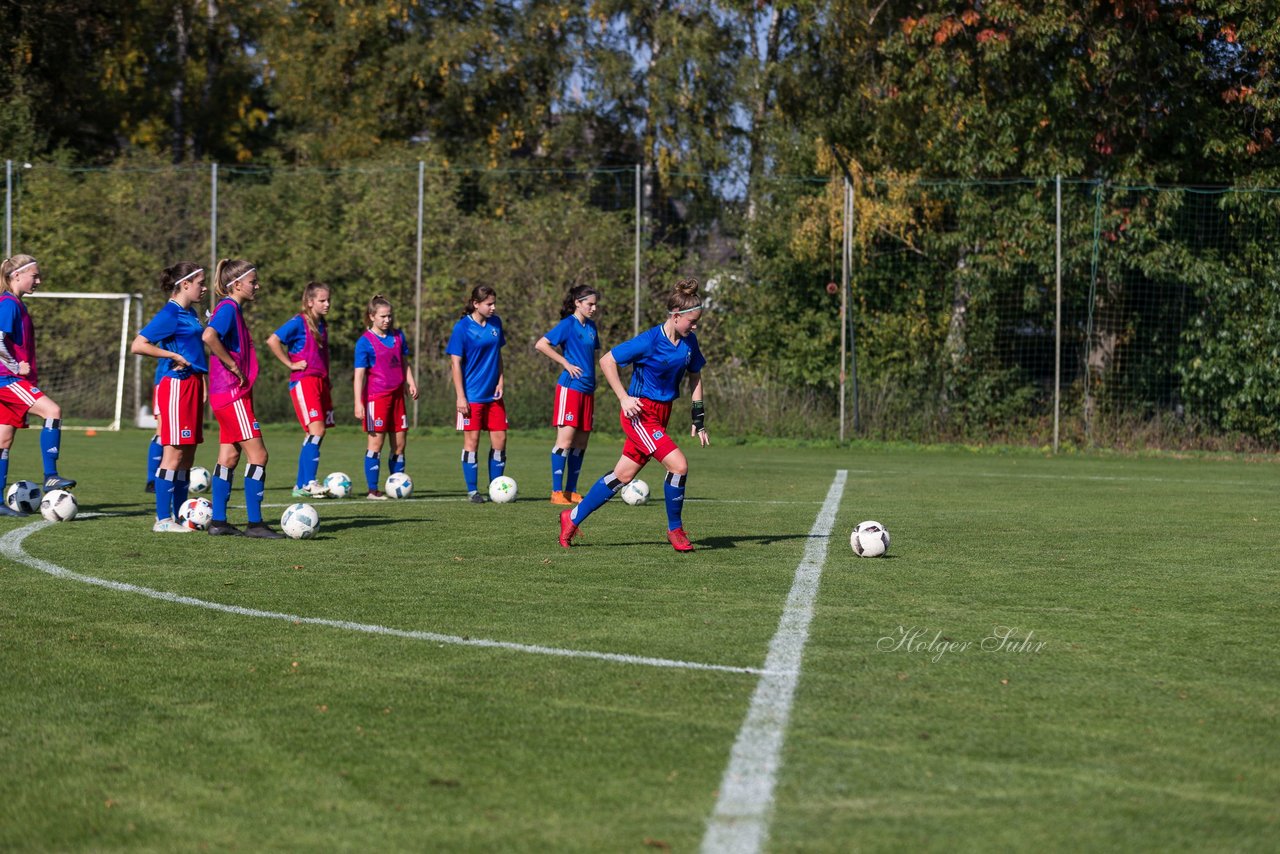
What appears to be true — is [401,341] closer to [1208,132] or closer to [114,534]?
[114,534]

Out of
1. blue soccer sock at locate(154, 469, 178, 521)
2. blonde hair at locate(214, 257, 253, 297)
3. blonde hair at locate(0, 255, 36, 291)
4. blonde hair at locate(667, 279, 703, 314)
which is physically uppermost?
blonde hair at locate(0, 255, 36, 291)

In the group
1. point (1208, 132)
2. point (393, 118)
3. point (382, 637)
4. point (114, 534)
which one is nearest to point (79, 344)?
point (393, 118)

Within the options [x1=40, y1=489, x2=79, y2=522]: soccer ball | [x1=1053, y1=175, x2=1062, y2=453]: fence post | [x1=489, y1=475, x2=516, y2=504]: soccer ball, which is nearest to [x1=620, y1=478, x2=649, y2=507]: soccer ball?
[x1=489, y1=475, x2=516, y2=504]: soccer ball

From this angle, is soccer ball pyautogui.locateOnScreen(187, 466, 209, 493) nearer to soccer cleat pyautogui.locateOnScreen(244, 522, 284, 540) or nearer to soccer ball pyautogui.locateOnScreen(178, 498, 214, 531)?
soccer ball pyautogui.locateOnScreen(178, 498, 214, 531)

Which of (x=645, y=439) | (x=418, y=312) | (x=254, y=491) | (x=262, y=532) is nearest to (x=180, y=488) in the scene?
(x=254, y=491)

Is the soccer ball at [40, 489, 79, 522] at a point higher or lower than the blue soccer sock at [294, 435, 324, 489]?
lower

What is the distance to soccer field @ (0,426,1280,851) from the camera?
379 cm

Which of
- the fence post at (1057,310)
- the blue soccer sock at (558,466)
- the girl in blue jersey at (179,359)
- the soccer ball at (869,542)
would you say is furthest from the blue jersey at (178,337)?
the fence post at (1057,310)

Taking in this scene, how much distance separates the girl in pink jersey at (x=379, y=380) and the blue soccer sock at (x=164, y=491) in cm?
310

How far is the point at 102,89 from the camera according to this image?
36156 mm

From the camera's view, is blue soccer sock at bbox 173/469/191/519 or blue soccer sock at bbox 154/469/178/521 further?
blue soccer sock at bbox 173/469/191/519

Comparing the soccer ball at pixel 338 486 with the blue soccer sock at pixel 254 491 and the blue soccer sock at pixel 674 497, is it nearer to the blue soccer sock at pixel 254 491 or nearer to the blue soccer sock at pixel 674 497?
the blue soccer sock at pixel 254 491

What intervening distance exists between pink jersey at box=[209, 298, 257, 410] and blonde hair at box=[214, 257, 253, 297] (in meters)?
0.09

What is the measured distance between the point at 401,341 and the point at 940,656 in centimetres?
848
